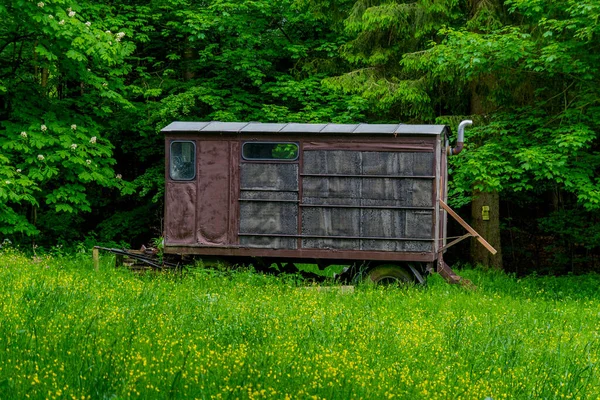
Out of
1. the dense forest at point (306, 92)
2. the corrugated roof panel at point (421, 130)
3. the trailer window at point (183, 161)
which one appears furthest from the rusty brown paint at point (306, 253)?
the dense forest at point (306, 92)

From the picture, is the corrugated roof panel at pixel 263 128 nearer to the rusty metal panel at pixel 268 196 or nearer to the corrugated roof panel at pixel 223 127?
the corrugated roof panel at pixel 223 127

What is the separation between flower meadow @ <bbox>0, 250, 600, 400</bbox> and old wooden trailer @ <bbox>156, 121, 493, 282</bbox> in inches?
47.9

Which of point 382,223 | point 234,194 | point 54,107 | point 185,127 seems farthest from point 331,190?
point 54,107

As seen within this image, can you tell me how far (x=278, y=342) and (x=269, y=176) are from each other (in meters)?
5.78

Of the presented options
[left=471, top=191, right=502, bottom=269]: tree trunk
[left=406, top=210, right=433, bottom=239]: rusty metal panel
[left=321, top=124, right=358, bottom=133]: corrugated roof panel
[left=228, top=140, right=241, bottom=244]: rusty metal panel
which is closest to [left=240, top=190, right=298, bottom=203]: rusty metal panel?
[left=228, top=140, right=241, bottom=244]: rusty metal panel

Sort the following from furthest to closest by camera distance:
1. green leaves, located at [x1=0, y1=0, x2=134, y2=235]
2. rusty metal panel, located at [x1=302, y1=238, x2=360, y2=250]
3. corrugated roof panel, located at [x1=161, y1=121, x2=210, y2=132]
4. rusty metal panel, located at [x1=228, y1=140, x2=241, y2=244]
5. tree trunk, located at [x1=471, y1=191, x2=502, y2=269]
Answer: tree trunk, located at [x1=471, y1=191, x2=502, y2=269] < green leaves, located at [x1=0, y1=0, x2=134, y2=235] < corrugated roof panel, located at [x1=161, y1=121, x2=210, y2=132] < rusty metal panel, located at [x1=228, y1=140, x2=241, y2=244] < rusty metal panel, located at [x1=302, y1=238, x2=360, y2=250]

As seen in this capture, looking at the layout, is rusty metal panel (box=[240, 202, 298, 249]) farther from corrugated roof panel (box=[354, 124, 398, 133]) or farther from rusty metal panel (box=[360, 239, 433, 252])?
corrugated roof panel (box=[354, 124, 398, 133])

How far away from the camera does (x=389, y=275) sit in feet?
38.6

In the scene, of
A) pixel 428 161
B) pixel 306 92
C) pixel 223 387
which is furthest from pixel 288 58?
pixel 223 387

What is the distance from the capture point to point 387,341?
6.81 metres

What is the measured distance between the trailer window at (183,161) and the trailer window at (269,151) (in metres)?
0.91

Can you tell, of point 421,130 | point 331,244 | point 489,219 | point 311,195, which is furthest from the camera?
point 489,219

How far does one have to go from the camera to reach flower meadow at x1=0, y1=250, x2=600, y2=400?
497 centimetres

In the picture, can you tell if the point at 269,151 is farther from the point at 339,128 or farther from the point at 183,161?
the point at 183,161
